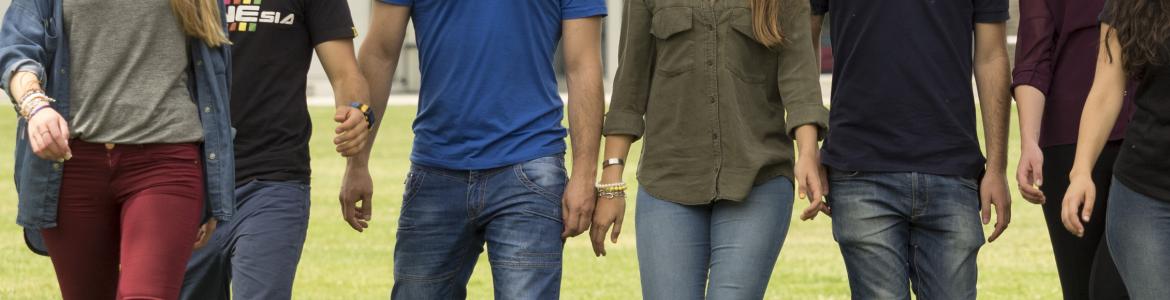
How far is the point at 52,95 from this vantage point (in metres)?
5.34

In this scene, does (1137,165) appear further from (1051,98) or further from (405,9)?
(405,9)

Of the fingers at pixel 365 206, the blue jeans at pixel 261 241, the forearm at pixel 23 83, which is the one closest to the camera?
the forearm at pixel 23 83

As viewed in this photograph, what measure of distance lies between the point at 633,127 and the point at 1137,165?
1475mm

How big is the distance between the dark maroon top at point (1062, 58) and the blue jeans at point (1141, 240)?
831mm

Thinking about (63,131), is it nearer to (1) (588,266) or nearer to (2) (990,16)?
(2) (990,16)

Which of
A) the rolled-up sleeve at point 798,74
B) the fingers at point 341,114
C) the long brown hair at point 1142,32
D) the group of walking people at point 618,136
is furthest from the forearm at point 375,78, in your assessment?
the long brown hair at point 1142,32

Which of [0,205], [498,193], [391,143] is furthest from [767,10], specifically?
[391,143]

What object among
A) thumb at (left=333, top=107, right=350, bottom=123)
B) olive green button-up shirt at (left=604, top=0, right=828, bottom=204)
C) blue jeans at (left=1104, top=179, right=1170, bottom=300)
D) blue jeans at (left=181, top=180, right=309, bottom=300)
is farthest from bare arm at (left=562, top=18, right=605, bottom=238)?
blue jeans at (left=1104, top=179, right=1170, bottom=300)

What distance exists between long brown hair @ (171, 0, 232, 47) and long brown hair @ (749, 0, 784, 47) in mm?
1522

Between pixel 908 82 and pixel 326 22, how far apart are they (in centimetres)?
189

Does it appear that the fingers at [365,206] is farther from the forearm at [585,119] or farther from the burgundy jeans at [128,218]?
the burgundy jeans at [128,218]

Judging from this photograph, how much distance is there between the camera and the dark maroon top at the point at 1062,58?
20.5ft

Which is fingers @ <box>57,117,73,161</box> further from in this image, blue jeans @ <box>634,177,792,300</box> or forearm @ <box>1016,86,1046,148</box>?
forearm @ <box>1016,86,1046,148</box>

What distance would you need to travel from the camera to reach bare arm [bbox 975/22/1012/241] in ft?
19.3
